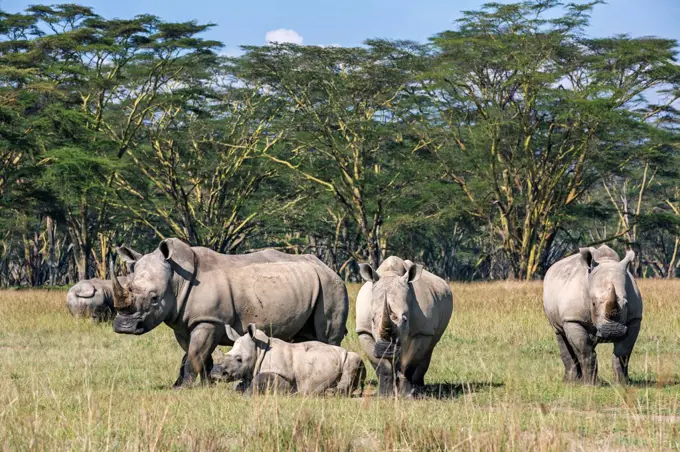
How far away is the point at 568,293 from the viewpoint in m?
9.19

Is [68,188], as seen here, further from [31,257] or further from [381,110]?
[31,257]

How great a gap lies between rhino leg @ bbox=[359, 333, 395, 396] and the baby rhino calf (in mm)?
344

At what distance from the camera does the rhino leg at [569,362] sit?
31.1 ft

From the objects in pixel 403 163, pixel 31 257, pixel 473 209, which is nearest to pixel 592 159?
pixel 473 209

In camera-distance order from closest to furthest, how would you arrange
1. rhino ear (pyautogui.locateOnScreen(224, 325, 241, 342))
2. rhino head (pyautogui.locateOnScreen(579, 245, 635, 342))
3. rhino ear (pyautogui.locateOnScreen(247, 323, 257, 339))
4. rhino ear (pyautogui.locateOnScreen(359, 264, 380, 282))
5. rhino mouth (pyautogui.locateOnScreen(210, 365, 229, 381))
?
rhino ear (pyautogui.locateOnScreen(359, 264, 380, 282))
rhino mouth (pyautogui.locateOnScreen(210, 365, 229, 381))
rhino ear (pyautogui.locateOnScreen(247, 323, 257, 339))
rhino ear (pyautogui.locateOnScreen(224, 325, 241, 342))
rhino head (pyautogui.locateOnScreen(579, 245, 635, 342))

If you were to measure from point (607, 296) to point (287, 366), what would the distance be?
272 cm

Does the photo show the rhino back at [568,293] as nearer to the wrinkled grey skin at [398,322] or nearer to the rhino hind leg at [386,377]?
the wrinkled grey skin at [398,322]

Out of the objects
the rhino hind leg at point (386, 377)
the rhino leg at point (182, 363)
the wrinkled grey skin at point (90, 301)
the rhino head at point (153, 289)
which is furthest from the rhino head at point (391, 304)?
the wrinkled grey skin at point (90, 301)

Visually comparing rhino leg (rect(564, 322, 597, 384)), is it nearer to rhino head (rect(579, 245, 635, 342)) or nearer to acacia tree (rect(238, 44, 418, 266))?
rhino head (rect(579, 245, 635, 342))

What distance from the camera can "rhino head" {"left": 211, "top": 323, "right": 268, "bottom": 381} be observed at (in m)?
8.05

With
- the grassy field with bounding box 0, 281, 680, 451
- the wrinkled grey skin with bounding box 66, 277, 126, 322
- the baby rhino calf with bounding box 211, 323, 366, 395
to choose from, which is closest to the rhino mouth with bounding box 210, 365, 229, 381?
the baby rhino calf with bounding box 211, 323, 366, 395

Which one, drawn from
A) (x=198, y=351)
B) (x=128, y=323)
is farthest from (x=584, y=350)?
(x=128, y=323)

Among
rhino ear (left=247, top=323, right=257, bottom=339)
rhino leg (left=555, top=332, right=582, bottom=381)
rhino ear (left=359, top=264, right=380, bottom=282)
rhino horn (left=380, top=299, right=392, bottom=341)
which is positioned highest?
rhino ear (left=359, top=264, right=380, bottom=282)

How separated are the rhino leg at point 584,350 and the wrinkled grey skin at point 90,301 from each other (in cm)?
975
